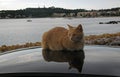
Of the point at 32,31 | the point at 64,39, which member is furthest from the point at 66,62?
the point at 32,31

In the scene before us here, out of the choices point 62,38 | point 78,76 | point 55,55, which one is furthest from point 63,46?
point 78,76

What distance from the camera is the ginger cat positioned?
3.38 meters

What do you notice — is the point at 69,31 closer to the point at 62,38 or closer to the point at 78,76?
the point at 62,38

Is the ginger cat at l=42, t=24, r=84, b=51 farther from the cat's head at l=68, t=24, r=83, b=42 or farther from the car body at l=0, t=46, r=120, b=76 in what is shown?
the car body at l=0, t=46, r=120, b=76

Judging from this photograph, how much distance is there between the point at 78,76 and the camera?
2488mm

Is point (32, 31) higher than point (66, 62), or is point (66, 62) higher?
point (66, 62)

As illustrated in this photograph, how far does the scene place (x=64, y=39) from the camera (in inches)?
137

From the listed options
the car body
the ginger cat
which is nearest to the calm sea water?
the ginger cat

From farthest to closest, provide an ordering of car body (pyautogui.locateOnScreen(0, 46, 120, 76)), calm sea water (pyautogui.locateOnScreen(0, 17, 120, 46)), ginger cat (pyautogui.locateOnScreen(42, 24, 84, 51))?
1. calm sea water (pyautogui.locateOnScreen(0, 17, 120, 46))
2. ginger cat (pyautogui.locateOnScreen(42, 24, 84, 51))
3. car body (pyautogui.locateOnScreen(0, 46, 120, 76))

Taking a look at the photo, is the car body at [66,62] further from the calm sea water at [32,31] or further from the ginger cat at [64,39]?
the calm sea water at [32,31]

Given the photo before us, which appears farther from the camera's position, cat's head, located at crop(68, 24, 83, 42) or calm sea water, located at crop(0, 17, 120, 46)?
calm sea water, located at crop(0, 17, 120, 46)

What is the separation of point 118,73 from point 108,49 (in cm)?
91

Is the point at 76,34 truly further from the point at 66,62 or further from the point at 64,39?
the point at 66,62

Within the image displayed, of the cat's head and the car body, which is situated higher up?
the cat's head
